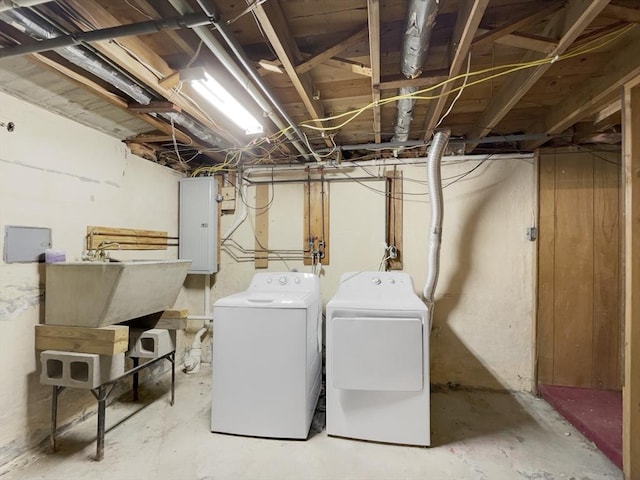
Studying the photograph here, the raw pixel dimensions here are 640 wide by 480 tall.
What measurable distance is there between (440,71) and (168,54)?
146 cm

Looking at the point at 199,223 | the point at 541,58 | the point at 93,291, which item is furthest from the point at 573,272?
the point at 93,291

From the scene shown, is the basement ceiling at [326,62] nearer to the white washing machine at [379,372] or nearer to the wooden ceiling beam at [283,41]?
Result: the wooden ceiling beam at [283,41]

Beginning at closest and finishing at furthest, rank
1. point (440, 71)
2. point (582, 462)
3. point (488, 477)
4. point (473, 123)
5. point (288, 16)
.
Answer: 1. point (288, 16)
2. point (440, 71)
3. point (488, 477)
4. point (582, 462)
5. point (473, 123)

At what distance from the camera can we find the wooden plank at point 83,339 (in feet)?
6.00

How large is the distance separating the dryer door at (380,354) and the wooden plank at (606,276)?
6.15 feet

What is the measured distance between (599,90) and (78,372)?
11.9 feet

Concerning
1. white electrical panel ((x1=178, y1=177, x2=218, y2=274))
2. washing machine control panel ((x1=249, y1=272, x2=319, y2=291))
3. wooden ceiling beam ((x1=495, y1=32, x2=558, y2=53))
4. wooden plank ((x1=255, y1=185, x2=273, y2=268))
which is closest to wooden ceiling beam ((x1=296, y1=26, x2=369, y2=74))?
wooden ceiling beam ((x1=495, y1=32, x2=558, y2=53))

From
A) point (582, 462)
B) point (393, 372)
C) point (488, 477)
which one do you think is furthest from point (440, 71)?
point (582, 462)

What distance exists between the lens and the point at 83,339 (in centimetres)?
187

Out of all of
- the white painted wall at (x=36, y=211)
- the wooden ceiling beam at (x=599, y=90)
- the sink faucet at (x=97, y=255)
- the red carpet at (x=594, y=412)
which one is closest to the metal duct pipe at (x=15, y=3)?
the white painted wall at (x=36, y=211)

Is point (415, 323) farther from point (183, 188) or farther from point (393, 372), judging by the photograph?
point (183, 188)

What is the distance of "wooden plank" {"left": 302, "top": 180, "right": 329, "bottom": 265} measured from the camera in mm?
3158

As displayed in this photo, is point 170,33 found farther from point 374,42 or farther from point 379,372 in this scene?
point 379,372

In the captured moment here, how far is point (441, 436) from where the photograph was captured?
7.01 ft
